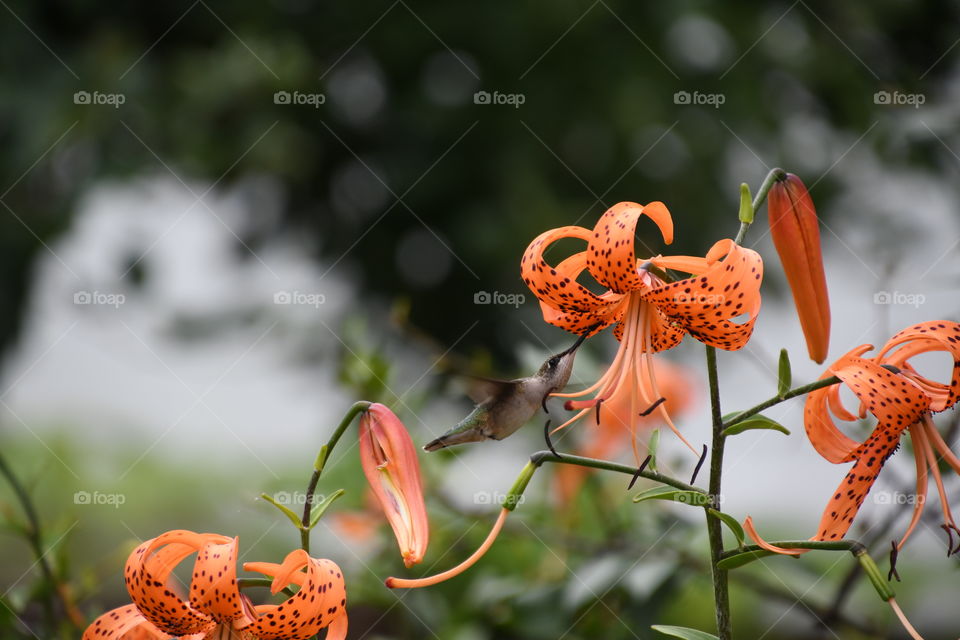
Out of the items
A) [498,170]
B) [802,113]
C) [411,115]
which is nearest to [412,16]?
[411,115]

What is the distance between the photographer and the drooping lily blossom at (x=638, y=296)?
70cm

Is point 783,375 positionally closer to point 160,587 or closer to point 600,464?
point 600,464

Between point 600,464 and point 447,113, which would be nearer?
point 600,464
